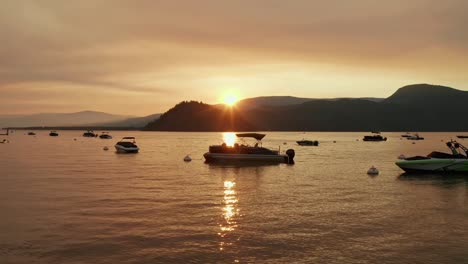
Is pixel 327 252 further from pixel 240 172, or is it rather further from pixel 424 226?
pixel 240 172

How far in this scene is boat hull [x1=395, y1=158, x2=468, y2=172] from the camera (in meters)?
51.3

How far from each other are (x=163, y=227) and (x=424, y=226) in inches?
543

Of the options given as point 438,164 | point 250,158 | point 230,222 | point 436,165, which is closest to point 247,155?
point 250,158

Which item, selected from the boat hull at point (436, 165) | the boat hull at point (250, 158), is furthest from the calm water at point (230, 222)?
the boat hull at point (250, 158)

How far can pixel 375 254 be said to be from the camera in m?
18.0

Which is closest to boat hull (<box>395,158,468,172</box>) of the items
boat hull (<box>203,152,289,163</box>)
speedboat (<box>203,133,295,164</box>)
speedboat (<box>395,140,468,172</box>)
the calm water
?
speedboat (<box>395,140,468,172</box>)

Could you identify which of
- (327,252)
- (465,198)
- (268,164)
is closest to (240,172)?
(268,164)

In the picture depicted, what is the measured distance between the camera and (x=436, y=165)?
2030 inches

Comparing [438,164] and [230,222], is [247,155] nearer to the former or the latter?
[438,164]

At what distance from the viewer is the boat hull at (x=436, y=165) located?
168 feet

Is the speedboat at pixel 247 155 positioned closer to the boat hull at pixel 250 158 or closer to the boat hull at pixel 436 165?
the boat hull at pixel 250 158

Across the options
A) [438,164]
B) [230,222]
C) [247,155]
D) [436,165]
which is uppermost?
[247,155]

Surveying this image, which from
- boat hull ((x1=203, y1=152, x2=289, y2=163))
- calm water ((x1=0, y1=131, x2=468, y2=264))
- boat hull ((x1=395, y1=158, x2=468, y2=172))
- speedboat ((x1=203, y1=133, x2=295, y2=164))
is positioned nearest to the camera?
calm water ((x1=0, y1=131, x2=468, y2=264))

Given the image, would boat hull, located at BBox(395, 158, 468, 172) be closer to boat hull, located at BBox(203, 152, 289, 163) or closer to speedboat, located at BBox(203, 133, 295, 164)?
speedboat, located at BBox(203, 133, 295, 164)
